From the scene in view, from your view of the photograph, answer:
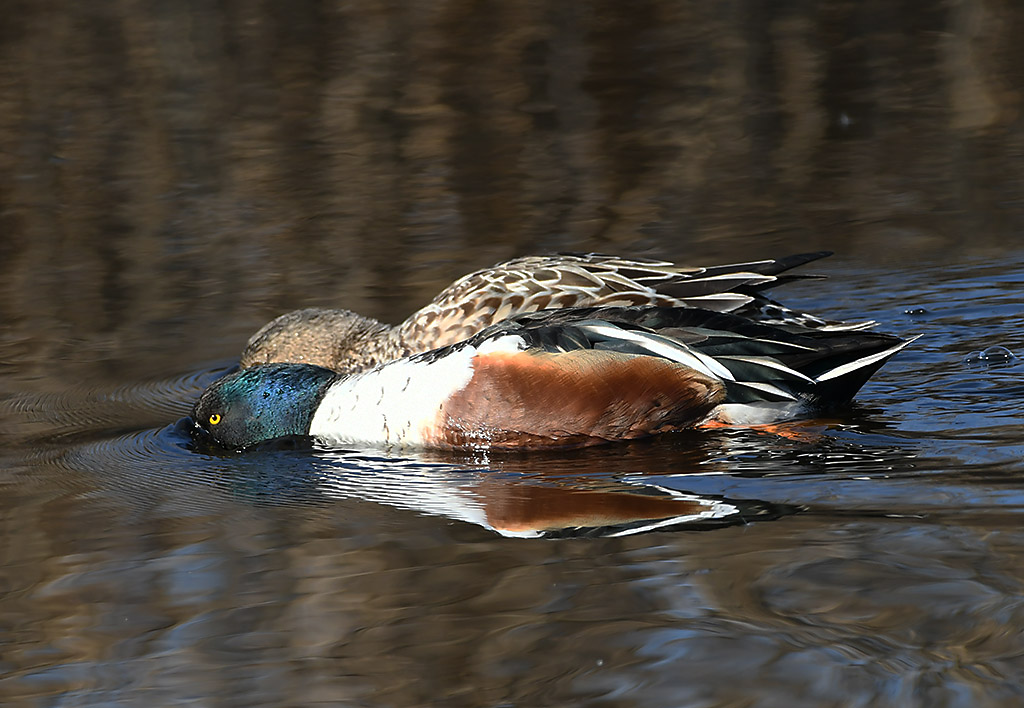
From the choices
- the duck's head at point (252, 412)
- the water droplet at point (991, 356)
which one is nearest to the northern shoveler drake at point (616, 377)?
the duck's head at point (252, 412)

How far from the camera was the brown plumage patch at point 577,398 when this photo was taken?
17.8 feet

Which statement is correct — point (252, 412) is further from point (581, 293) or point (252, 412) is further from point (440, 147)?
point (440, 147)

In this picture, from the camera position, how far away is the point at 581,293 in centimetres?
607

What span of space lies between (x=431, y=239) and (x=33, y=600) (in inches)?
181

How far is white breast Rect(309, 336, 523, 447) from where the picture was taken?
557 cm

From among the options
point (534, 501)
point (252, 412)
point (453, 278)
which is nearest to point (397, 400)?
point (252, 412)

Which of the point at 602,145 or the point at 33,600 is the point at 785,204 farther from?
the point at 33,600

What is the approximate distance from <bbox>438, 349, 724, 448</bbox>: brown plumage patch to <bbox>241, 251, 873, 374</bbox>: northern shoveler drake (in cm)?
62

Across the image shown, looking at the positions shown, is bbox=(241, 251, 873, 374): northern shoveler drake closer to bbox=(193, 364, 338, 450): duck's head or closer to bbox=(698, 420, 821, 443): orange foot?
bbox=(698, 420, 821, 443): orange foot

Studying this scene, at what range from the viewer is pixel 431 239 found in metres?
8.55

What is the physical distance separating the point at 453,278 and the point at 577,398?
2418 mm

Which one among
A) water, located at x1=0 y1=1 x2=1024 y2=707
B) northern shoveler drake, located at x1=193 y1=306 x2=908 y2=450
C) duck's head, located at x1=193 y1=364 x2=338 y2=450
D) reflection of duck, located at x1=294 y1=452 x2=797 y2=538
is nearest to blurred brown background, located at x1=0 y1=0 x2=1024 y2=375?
water, located at x1=0 y1=1 x2=1024 y2=707

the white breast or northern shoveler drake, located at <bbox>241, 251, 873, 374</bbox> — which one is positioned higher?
northern shoveler drake, located at <bbox>241, 251, 873, 374</bbox>

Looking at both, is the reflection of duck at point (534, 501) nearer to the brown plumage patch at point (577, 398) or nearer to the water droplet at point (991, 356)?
the brown plumage patch at point (577, 398)
